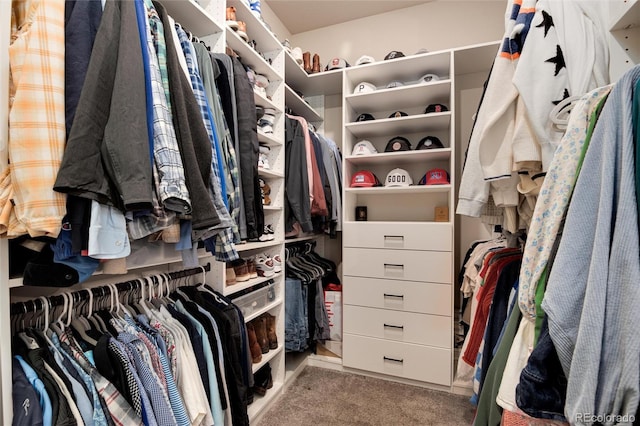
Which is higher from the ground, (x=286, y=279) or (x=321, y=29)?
(x=321, y=29)

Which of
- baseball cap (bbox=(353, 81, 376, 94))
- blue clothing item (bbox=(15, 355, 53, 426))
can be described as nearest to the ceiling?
baseball cap (bbox=(353, 81, 376, 94))

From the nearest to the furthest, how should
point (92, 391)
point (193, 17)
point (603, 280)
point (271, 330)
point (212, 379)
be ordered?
point (603, 280) → point (92, 391) → point (212, 379) → point (193, 17) → point (271, 330)

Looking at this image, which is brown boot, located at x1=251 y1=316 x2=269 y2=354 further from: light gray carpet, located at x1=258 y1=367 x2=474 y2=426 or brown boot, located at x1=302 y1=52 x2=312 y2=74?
brown boot, located at x1=302 y1=52 x2=312 y2=74

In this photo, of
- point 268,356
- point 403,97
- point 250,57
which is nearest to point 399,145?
point 403,97

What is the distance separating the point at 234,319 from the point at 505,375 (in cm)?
95

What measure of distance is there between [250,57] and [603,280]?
170 cm

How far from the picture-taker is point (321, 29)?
266 centimetres

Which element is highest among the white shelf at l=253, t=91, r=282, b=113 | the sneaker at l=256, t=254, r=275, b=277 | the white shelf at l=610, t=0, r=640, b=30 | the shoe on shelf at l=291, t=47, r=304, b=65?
the shoe on shelf at l=291, t=47, r=304, b=65

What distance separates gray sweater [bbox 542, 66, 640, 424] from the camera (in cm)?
43

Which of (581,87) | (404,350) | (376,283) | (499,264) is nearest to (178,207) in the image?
(581,87)

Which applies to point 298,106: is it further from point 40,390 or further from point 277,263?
point 40,390

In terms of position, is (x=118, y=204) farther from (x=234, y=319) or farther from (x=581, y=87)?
(x=581, y=87)

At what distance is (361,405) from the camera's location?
172 centimetres

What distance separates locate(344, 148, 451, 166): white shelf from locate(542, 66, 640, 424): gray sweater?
1488mm
